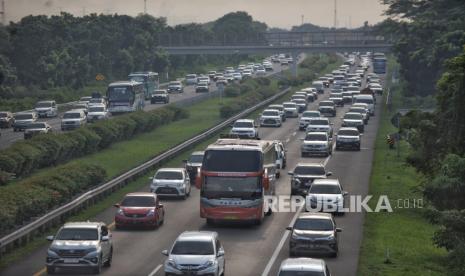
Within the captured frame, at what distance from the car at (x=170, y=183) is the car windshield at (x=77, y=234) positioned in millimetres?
19507

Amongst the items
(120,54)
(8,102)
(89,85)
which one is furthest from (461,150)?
(120,54)

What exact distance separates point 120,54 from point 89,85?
1552cm

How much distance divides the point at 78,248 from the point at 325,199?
1775 centimetres

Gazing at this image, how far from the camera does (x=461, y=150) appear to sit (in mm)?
47281

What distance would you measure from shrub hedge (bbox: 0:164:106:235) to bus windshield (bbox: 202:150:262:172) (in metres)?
7.37

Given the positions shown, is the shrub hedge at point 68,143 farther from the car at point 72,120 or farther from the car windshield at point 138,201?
the car windshield at point 138,201

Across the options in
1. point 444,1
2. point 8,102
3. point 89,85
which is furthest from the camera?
point 89,85

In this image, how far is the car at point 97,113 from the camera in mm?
103688

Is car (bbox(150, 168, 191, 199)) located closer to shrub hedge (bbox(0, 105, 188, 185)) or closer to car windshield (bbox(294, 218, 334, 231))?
shrub hedge (bbox(0, 105, 188, 185))

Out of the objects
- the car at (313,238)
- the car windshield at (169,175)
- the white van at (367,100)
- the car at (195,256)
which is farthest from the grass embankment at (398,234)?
the white van at (367,100)

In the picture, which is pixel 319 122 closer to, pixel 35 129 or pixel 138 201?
pixel 35 129

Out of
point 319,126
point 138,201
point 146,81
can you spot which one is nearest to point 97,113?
point 319,126

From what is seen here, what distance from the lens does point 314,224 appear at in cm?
3950

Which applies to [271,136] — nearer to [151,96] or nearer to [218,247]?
[151,96]
